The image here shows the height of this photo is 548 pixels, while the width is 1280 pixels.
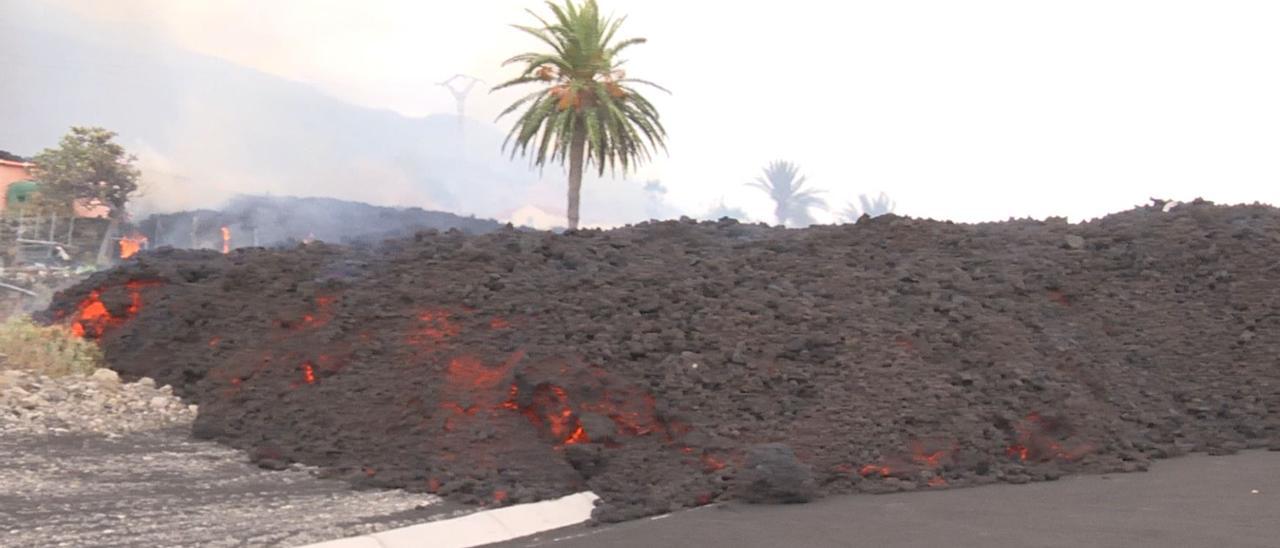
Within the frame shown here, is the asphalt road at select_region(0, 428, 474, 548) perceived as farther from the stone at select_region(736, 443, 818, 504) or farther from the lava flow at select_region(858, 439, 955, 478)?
the lava flow at select_region(858, 439, 955, 478)

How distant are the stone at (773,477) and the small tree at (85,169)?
21.3m

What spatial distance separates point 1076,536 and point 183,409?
769cm

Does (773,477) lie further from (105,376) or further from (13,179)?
(13,179)

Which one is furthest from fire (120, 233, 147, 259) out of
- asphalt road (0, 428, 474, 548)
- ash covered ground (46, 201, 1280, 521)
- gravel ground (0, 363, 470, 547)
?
asphalt road (0, 428, 474, 548)

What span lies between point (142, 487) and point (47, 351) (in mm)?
4200

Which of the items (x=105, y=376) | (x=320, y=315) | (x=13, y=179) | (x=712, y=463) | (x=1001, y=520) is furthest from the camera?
(x=13, y=179)

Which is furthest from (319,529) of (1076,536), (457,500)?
(1076,536)

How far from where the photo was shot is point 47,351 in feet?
38.0

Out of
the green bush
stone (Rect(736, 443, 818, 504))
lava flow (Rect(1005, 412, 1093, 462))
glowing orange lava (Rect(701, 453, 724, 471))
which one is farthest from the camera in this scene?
the green bush

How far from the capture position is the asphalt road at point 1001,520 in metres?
6.99

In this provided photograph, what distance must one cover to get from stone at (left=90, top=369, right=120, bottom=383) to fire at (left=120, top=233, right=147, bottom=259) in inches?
568

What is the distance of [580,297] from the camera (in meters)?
10.1

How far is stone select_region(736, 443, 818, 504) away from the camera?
26.5ft

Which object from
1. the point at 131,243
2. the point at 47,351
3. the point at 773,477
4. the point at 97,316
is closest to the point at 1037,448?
the point at 773,477
